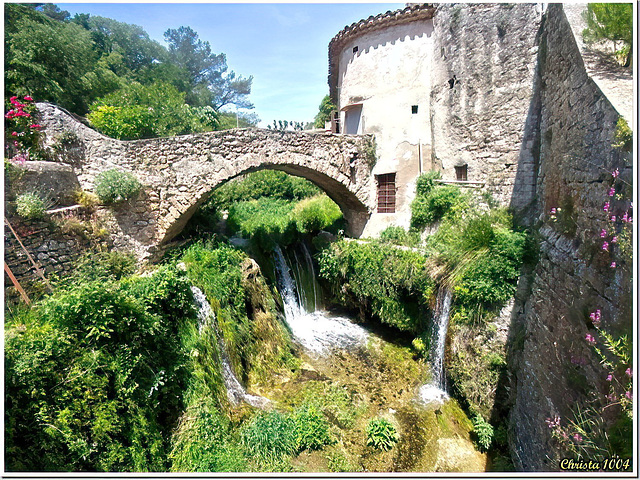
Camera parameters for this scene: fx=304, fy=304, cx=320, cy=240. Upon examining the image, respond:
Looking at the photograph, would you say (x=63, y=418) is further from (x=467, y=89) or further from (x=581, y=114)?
(x=467, y=89)

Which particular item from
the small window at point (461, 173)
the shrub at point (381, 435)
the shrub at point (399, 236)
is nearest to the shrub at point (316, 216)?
the shrub at point (399, 236)

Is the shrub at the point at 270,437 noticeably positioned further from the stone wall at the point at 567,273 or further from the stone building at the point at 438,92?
the stone building at the point at 438,92


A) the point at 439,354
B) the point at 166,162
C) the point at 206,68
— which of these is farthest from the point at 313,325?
the point at 206,68

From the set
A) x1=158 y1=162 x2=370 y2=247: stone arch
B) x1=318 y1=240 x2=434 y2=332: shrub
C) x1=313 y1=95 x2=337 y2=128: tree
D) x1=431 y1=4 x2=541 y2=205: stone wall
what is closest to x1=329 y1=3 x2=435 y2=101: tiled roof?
x1=431 y1=4 x2=541 y2=205: stone wall

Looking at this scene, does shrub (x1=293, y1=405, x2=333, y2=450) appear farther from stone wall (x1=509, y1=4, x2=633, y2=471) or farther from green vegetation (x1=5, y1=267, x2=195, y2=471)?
stone wall (x1=509, y1=4, x2=633, y2=471)

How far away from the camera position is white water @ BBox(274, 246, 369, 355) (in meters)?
9.05

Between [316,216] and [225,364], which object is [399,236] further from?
[225,364]

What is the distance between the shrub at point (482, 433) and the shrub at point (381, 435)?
1457mm

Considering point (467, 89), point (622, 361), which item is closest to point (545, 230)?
point (622, 361)

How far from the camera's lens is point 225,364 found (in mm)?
6305

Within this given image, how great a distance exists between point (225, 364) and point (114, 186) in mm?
4823

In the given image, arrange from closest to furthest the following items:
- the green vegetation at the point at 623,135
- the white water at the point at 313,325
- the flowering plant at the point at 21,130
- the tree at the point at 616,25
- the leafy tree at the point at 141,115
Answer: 1. the green vegetation at the point at 623,135
2. the tree at the point at 616,25
3. the flowering plant at the point at 21,130
4. the leafy tree at the point at 141,115
5. the white water at the point at 313,325

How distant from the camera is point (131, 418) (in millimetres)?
4059

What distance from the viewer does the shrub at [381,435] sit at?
5.68 meters
